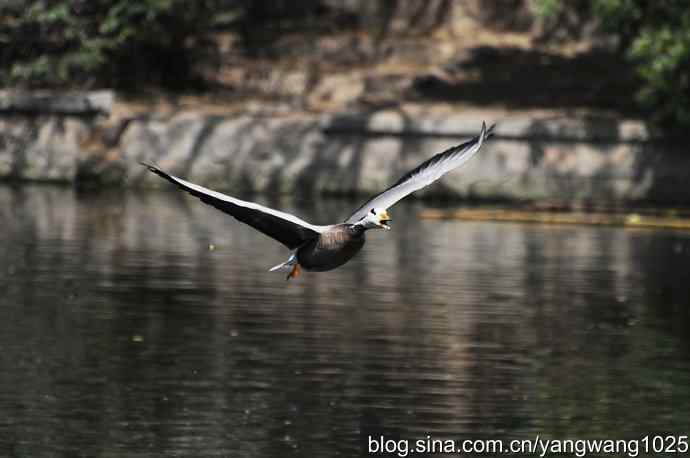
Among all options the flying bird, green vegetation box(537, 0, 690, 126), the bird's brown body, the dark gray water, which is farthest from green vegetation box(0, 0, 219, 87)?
the bird's brown body

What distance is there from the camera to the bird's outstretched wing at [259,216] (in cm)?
1292

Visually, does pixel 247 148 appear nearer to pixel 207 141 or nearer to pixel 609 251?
pixel 207 141

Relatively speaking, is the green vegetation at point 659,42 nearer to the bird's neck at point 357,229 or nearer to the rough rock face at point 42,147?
the rough rock face at point 42,147

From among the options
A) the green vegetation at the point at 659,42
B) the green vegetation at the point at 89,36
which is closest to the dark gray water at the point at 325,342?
the green vegetation at the point at 659,42

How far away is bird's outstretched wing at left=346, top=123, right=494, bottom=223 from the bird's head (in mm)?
161

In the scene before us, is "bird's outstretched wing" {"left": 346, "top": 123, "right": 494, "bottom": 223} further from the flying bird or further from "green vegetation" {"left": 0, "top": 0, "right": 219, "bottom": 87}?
"green vegetation" {"left": 0, "top": 0, "right": 219, "bottom": 87}

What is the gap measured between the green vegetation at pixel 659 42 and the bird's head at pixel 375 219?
2298 cm

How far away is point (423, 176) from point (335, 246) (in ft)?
3.90

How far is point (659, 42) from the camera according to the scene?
36.9 m

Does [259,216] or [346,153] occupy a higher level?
[346,153]

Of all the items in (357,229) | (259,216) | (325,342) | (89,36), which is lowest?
(325,342)

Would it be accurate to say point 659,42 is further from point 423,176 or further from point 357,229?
point 357,229

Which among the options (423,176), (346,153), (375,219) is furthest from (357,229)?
(346,153)

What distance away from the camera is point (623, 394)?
1606 centimetres
